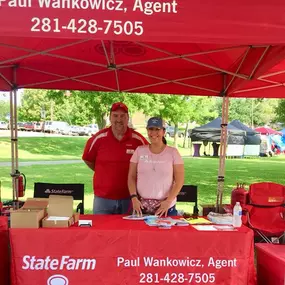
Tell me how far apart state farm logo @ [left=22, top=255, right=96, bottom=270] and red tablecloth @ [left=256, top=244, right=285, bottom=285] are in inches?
52.0

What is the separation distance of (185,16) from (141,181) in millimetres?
1461

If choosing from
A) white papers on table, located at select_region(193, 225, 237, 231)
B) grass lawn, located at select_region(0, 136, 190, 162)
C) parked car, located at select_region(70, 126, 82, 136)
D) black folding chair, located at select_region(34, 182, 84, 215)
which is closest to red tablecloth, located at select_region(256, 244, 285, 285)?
white papers on table, located at select_region(193, 225, 237, 231)

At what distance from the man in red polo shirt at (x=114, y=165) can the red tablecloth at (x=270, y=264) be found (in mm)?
1299

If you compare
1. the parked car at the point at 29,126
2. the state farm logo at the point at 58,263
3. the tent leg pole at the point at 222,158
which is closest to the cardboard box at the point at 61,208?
the state farm logo at the point at 58,263

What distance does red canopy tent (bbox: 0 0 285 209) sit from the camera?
192 cm

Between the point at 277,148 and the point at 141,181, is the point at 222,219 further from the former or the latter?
the point at 277,148

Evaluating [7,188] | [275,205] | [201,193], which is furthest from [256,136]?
[275,205]

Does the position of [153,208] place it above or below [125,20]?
below

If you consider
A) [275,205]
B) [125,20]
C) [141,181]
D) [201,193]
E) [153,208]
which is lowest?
[201,193]

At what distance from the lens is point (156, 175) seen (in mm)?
2953

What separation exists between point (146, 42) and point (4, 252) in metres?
2.04

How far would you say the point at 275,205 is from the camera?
454 centimetres

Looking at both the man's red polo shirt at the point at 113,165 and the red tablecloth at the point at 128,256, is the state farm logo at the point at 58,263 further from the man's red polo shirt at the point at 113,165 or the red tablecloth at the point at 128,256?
the man's red polo shirt at the point at 113,165

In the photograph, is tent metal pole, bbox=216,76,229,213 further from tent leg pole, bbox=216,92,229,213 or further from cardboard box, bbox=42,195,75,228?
cardboard box, bbox=42,195,75,228
